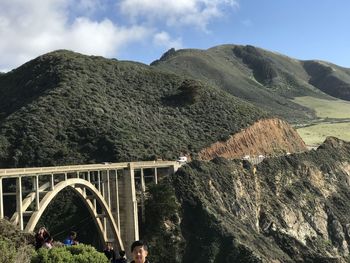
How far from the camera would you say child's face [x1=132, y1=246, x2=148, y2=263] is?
9.26m

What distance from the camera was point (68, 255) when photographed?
22438mm

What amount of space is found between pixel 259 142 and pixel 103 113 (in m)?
21.2

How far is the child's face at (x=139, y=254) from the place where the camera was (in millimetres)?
9258

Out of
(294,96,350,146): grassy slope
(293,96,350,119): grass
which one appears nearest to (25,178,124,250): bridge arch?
(294,96,350,146): grassy slope

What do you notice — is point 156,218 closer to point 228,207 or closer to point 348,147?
point 228,207

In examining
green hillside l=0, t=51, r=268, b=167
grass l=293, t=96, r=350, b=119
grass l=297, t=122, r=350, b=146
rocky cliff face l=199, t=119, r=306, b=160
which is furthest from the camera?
grass l=293, t=96, r=350, b=119

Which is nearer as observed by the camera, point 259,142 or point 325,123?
point 259,142

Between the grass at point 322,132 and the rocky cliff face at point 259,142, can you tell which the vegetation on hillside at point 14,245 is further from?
the grass at point 322,132

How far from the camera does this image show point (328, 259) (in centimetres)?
5262

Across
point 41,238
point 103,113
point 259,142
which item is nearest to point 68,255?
point 41,238

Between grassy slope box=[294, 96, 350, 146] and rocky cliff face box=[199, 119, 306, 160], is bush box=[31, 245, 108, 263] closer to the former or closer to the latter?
rocky cliff face box=[199, 119, 306, 160]

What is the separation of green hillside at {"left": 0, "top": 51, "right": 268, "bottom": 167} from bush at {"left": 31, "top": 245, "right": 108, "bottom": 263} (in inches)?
1245

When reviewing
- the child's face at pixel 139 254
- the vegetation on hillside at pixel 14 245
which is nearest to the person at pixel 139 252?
the child's face at pixel 139 254

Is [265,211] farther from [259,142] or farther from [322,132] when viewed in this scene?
[322,132]
